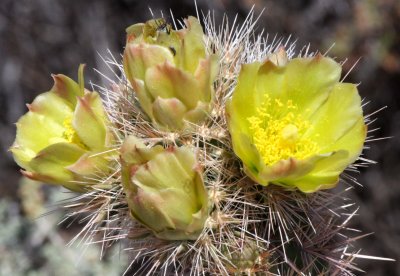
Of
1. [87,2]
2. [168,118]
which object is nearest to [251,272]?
[168,118]

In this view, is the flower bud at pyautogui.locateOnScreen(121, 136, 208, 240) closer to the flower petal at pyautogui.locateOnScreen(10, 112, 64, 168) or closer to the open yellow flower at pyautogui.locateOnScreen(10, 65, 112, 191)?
the open yellow flower at pyautogui.locateOnScreen(10, 65, 112, 191)

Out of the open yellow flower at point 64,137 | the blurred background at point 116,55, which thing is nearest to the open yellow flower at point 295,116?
the open yellow flower at point 64,137

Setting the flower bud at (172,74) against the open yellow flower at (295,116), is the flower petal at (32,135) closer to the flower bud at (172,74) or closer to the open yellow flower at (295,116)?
the flower bud at (172,74)

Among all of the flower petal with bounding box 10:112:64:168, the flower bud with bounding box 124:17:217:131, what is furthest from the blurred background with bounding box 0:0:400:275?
the flower bud with bounding box 124:17:217:131

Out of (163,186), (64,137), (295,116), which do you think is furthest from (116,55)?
(163,186)

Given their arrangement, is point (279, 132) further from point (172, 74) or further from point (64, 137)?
point (64, 137)
